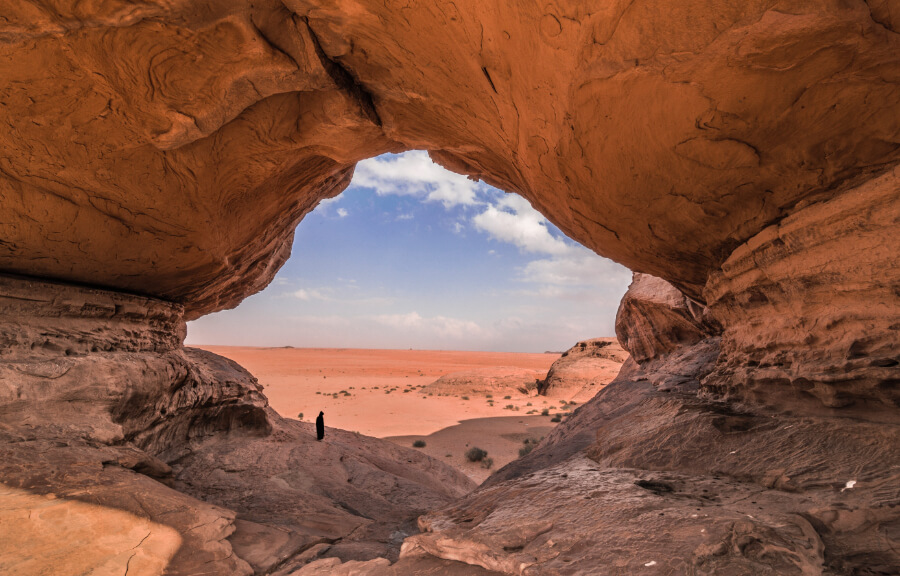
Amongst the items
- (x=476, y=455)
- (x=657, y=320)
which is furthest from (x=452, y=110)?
(x=476, y=455)

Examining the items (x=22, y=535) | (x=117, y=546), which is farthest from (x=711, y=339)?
(x=22, y=535)

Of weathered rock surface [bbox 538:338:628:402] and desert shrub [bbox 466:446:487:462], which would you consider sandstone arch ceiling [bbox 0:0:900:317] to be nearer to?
desert shrub [bbox 466:446:487:462]

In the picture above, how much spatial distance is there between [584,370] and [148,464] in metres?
24.2

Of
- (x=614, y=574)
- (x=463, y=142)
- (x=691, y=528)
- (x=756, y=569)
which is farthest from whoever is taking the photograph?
(x=463, y=142)

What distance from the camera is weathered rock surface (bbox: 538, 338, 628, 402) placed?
24203 millimetres

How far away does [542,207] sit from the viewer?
20.8 feet

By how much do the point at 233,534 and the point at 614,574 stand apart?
345 centimetres

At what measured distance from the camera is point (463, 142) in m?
5.79

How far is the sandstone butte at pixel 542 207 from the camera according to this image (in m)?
2.60

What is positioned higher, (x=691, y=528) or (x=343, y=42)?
(x=343, y=42)

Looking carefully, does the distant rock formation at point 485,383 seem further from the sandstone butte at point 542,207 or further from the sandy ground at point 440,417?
the sandstone butte at point 542,207

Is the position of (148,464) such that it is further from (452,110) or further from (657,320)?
(657,320)

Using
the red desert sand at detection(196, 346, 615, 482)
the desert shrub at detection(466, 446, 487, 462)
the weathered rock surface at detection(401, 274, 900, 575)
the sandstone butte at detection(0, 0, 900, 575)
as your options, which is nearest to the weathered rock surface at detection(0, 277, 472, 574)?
the sandstone butte at detection(0, 0, 900, 575)

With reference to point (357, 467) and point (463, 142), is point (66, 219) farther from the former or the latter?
point (357, 467)
